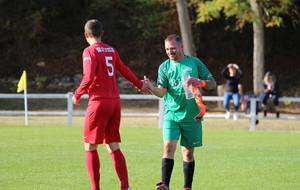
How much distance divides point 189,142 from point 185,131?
16cm

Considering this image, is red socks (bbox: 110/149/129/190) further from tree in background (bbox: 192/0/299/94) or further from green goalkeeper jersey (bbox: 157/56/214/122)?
tree in background (bbox: 192/0/299/94)

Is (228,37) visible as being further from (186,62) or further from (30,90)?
(186,62)

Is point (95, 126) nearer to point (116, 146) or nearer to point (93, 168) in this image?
point (116, 146)

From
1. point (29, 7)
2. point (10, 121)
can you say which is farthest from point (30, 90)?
point (10, 121)

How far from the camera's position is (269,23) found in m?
33.8

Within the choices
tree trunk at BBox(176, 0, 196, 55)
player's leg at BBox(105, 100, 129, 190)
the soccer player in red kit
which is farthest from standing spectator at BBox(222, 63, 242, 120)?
the soccer player in red kit

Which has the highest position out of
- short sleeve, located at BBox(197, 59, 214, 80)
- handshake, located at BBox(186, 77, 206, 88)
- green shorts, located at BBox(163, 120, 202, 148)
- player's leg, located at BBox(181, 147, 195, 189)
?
short sleeve, located at BBox(197, 59, 214, 80)

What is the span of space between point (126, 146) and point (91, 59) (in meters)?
7.96

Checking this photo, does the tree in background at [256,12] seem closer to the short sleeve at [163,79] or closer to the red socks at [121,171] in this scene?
the short sleeve at [163,79]

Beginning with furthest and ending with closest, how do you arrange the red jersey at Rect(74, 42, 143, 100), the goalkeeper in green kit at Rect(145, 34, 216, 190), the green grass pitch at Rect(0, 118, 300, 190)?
the green grass pitch at Rect(0, 118, 300, 190) < the goalkeeper in green kit at Rect(145, 34, 216, 190) < the red jersey at Rect(74, 42, 143, 100)

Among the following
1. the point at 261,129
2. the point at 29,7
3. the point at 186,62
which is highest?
the point at 29,7

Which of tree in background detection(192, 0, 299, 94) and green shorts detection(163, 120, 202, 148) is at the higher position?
tree in background detection(192, 0, 299, 94)

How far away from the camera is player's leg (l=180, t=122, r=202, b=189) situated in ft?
35.0

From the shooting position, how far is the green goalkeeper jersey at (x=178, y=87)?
34.8 ft
